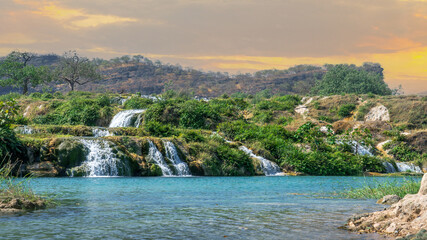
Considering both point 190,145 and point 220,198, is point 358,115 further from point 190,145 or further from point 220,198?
point 220,198

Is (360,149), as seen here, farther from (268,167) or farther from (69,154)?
(69,154)

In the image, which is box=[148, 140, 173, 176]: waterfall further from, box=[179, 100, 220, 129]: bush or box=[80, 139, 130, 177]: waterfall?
box=[179, 100, 220, 129]: bush

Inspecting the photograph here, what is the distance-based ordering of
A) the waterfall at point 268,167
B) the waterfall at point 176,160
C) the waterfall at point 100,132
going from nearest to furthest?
the waterfall at point 176,160 < the waterfall at point 268,167 < the waterfall at point 100,132

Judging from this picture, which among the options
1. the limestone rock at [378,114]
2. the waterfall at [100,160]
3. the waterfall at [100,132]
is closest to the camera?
the waterfall at [100,160]

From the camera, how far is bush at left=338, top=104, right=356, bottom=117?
197ft

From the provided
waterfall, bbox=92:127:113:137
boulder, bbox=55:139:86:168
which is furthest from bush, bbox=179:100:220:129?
boulder, bbox=55:139:86:168

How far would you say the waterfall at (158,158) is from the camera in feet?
89.8

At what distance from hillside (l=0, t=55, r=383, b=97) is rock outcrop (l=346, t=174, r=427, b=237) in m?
146

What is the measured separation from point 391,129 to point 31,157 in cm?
3901

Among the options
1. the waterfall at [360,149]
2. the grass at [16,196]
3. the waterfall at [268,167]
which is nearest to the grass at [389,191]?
the grass at [16,196]

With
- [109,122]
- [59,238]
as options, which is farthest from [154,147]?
[59,238]

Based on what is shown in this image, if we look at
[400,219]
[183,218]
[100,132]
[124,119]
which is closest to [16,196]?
[183,218]

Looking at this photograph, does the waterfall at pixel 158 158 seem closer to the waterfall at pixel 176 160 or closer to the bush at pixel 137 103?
the waterfall at pixel 176 160

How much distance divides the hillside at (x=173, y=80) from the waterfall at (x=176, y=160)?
412ft
